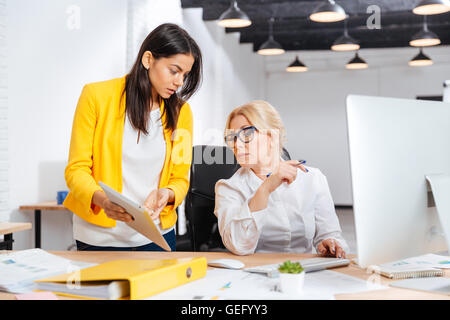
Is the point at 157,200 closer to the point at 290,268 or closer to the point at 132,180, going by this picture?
the point at 132,180

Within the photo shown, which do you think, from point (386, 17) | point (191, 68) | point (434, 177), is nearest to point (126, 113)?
point (191, 68)

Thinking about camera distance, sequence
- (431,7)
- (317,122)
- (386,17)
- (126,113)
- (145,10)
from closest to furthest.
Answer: (126,113) → (431,7) → (145,10) → (386,17) → (317,122)

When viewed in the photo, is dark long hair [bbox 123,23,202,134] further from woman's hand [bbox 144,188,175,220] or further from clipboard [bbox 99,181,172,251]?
clipboard [bbox 99,181,172,251]

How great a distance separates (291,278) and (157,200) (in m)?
0.70

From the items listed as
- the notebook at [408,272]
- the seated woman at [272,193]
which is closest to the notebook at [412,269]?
the notebook at [408,272]

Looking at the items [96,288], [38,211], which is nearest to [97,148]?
[96,288]

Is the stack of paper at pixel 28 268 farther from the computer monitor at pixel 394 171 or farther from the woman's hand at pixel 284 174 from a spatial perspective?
the computer monitor at pixel 394 171

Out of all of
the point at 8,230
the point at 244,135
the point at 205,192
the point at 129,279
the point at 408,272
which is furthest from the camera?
the point at 8,230

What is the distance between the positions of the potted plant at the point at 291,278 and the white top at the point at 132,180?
0.75 m

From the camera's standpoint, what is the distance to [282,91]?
11016 millimetres

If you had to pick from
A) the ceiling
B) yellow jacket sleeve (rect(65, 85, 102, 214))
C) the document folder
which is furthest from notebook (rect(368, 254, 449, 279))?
the ceiling

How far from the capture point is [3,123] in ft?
11.2

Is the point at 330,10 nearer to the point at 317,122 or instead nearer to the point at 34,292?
the point at 34,292
